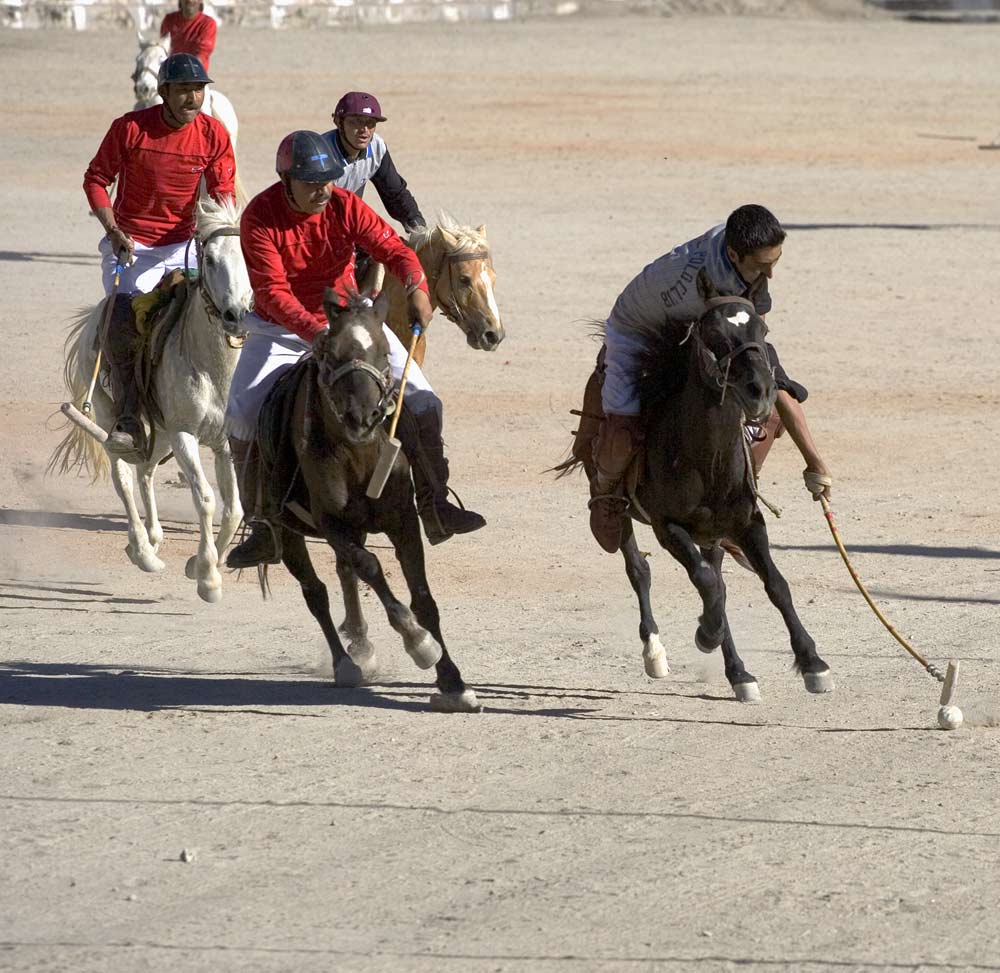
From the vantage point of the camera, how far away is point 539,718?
314 inches

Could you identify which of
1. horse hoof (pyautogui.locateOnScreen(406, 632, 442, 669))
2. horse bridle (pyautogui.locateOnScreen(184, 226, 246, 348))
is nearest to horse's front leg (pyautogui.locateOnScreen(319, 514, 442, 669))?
horse hoof (pyautogui.locateOnScreen(406, 632, 442, 669))

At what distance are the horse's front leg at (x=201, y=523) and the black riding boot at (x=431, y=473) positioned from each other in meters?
2.00

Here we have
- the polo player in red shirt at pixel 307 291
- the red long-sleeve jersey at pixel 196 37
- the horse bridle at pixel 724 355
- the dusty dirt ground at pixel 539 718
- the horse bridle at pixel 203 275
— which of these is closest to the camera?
the dusty dirt ground at pixel 539 718

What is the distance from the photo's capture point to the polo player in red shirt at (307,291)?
803 cm

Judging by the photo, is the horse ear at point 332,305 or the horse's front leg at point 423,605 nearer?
the horse ear at point 332,305

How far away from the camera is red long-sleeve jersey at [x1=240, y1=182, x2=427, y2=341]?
319 inches

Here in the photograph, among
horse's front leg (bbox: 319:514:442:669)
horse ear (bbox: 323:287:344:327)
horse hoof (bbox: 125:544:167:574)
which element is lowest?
horse hoof (bbox: 125:544:167:574)

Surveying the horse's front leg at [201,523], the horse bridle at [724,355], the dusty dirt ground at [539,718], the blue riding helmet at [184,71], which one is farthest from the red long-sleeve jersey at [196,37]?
the horse bridle at [724,355]

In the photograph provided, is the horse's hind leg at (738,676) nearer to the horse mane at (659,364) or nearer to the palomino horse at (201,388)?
the horse mane at (659,364)

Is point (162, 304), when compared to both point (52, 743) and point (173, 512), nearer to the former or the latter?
point (173, 512)

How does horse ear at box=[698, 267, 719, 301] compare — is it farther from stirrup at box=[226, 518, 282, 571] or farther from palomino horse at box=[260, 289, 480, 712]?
stirrup at box=[226, 518, 282, 571]

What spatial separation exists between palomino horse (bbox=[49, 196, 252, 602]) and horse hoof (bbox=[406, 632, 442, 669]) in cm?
230

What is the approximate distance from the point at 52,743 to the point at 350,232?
2533 millimetres

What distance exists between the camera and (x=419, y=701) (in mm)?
8305
